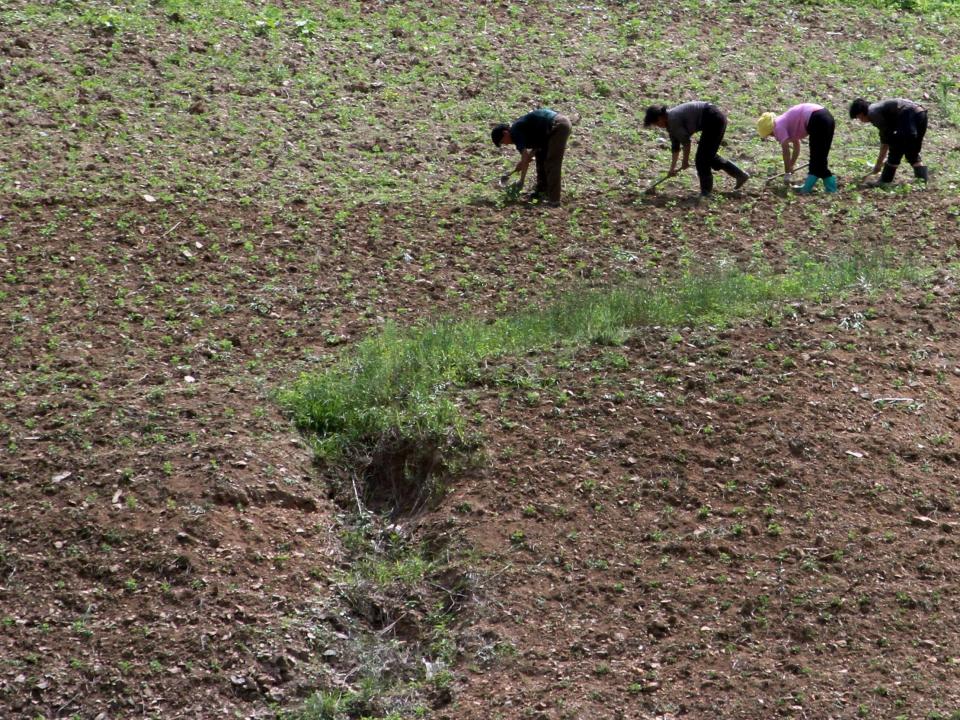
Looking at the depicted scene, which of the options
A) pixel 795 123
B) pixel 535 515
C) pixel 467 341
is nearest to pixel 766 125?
pixel 795 123

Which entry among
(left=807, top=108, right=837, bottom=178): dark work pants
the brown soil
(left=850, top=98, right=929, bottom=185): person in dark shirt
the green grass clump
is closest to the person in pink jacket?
(left=807, top=108, right=837, bottom=178): dark work pants

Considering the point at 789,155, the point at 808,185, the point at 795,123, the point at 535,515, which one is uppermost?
the point at 795,123

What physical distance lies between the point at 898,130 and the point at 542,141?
11.0 ft

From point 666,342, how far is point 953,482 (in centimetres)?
195

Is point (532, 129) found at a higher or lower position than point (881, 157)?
higher

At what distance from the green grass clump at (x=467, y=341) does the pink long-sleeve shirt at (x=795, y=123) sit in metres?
2.51

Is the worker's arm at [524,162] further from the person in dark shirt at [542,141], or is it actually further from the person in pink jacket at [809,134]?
the person in pink jacket at [809,134]

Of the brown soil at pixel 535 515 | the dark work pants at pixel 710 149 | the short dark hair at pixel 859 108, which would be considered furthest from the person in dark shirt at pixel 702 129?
the brown soil at pixel 535 515

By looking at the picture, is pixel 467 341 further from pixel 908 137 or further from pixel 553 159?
pixel 908 137

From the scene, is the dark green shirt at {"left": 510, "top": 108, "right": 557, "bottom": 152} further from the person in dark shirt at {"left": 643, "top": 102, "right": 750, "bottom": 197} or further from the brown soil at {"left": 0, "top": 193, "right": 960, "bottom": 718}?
the brown soil at {"left": 0, "top": 193, "right": 960, "bottom": 718}

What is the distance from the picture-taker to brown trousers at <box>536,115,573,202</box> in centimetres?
1135

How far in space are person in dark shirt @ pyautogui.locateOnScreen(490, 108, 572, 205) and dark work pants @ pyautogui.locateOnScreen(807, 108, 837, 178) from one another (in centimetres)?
230

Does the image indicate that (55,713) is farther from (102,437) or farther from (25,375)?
(25,375)

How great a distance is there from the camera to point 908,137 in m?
11.9
